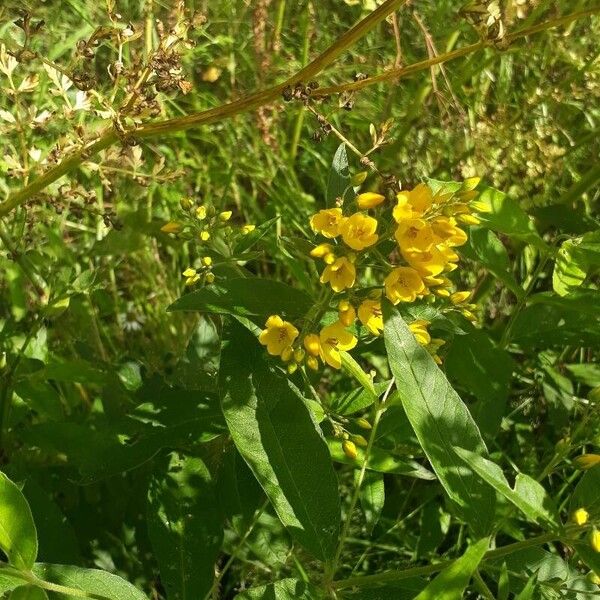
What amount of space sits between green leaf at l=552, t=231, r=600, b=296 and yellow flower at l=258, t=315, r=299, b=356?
59cm

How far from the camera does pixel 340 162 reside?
1.31m

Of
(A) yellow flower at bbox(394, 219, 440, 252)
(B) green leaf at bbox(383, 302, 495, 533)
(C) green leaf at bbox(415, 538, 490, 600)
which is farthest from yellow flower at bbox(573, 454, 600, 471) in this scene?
(A) yellow flower at bbox(394, 219, 440, 252)

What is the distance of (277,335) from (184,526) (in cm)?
38

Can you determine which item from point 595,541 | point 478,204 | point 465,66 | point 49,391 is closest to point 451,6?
point 465,66

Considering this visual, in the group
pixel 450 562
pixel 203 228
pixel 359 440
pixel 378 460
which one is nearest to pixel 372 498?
pixel 378 460

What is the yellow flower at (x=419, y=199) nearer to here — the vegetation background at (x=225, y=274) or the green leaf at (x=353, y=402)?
the vegetation background at (x=225, y=274)

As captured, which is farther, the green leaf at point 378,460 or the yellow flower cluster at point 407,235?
the green leaf at point 378,460

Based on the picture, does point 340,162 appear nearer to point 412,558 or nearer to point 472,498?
point 472,498

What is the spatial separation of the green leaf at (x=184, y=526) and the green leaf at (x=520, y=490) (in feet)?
1.66

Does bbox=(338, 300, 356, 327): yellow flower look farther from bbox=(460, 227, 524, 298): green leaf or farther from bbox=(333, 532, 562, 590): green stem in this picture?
bbox=(460, 227, 524, 298): green leaf

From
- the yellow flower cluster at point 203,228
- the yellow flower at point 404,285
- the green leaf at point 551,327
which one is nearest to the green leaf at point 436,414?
the yellow flower at point 404,285

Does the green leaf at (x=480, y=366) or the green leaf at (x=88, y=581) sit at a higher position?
the green leaf at (x=88, y=581)

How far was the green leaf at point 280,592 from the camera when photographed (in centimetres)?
108

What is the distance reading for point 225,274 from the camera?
1.35m
